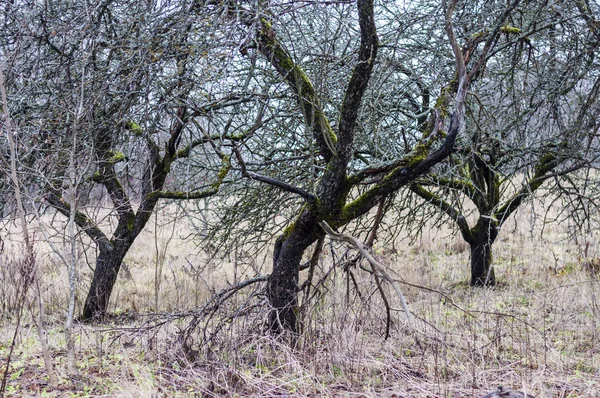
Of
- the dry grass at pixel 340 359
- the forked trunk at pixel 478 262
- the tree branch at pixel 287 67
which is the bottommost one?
the dry grass at pixel 340 359

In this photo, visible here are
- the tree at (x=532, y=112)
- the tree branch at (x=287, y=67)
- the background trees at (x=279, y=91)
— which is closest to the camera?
the background trees at (x=279, y=91)

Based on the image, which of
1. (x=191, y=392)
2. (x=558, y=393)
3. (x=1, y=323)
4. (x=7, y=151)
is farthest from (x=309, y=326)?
(x=1, y=323)

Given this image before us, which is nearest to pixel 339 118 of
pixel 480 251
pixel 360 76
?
pixel 360 76

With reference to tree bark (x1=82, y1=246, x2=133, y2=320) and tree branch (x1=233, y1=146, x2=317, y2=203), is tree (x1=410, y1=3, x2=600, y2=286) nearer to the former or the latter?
tree branch (x1=233, y1=146, x2=317, y2=203)

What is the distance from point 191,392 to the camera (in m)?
3.68

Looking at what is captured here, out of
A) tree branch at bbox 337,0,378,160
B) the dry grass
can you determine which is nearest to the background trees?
tree branch at bbox 337,0,378,160

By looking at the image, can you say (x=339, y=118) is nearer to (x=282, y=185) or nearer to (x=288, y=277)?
(x=282, y=185)

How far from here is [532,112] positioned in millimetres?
5895

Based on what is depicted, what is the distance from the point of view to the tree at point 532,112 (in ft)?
17.0

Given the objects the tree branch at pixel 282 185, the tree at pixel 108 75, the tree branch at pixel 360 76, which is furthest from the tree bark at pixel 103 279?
the tree branch at pixel 360 76

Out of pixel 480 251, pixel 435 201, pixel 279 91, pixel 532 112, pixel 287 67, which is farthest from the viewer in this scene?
pixel 480 251

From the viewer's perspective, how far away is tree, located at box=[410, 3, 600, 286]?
5184 millimetres

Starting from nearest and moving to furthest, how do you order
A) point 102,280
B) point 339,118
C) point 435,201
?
point 339,118
point 102,280
point 435,201

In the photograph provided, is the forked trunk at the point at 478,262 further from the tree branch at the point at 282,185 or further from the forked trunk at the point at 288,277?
the tree branch at the point at 282,185
